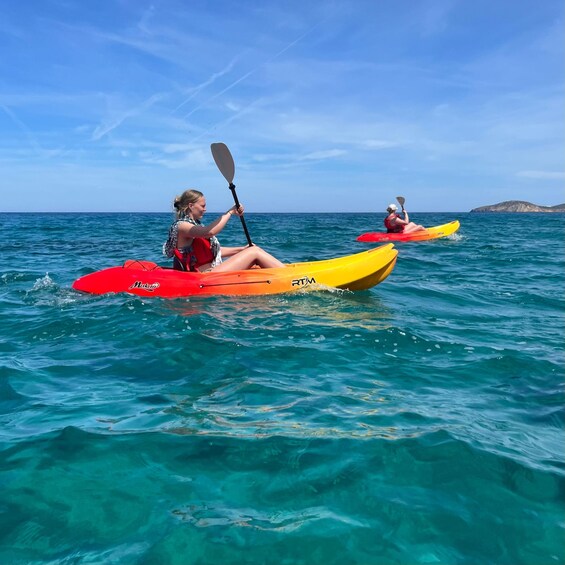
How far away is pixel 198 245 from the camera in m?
7.63

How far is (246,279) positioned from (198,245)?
3.21 ft

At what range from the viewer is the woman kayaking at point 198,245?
23.0 ft

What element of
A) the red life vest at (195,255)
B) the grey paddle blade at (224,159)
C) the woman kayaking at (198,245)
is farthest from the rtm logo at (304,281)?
the grey paddle blade at (224,159)

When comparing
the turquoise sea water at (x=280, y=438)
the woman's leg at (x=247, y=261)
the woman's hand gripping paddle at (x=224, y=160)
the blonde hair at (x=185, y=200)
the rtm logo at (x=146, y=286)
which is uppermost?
the woman's hand gripping paddle at (x=224, y=160)

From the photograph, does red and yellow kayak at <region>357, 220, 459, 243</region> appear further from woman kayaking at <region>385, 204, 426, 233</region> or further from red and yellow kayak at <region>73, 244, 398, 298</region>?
red and yellow kayak at <region>73, 244, 398, 298</region>

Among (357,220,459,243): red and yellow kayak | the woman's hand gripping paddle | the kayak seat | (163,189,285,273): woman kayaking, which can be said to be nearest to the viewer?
(163,189,285,273): woman kayaking

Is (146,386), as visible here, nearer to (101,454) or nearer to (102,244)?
(101,454)

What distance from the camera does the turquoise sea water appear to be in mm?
2232

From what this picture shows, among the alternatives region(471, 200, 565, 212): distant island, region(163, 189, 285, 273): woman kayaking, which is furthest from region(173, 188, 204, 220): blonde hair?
region(471, 200, 565, 212): distant island

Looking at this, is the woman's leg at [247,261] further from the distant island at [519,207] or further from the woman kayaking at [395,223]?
the distant island at [519,207]

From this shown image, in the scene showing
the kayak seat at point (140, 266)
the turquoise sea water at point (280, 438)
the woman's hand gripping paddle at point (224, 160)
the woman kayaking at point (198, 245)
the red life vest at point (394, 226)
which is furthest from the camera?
the red life vest at point (394, 226)

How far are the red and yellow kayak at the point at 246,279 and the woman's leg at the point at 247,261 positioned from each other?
7.1 inches

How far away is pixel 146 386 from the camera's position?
160 inches

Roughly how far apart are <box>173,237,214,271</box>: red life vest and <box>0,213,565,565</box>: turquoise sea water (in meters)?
1.35
